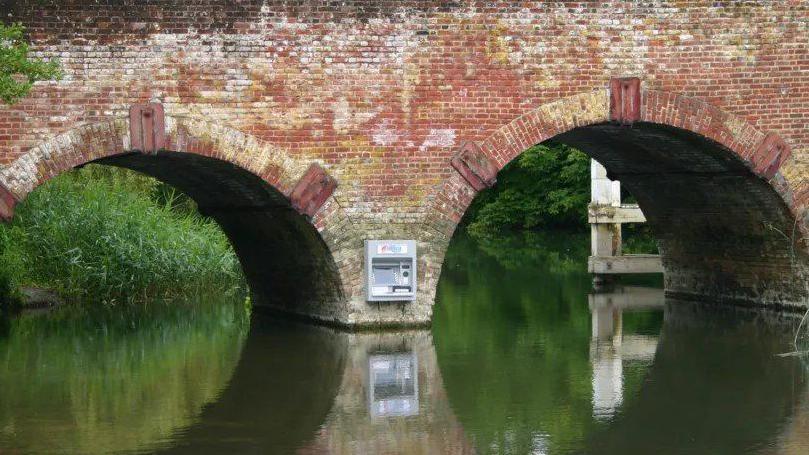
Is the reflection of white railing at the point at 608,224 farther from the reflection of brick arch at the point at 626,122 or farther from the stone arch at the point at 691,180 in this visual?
the reflection of brick arch at the point at 626,122

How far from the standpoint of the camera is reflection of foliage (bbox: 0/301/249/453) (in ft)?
35.6

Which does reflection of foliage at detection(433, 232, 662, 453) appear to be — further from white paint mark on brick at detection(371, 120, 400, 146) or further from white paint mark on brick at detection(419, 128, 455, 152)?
white paint mark on brick at detection(371, 120, 400, 146)

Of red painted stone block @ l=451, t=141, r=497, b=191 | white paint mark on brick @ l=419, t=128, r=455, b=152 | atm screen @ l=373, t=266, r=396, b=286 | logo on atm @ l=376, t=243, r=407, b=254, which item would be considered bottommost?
atm screen @ l=373, t=266, r=396, b=286

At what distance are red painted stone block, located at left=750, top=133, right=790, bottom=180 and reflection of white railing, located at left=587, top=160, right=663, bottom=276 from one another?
505cm

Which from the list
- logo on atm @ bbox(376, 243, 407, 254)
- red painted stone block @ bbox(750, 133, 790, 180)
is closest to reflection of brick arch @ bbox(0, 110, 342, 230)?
logo on atm @ bbox(376, 243, 407, 254)

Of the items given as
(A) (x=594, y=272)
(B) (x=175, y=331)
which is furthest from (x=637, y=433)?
(A) (x=594, y=272)

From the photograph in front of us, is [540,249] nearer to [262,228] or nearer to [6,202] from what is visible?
[262,228]

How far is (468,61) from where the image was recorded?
655 inches

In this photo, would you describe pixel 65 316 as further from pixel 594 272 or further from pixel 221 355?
pixel 594 272

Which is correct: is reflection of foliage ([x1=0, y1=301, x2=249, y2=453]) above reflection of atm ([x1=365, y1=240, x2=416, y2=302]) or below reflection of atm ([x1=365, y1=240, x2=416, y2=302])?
below

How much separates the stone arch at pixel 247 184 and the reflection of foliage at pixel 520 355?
181 cm

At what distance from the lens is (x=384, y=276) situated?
16375mm

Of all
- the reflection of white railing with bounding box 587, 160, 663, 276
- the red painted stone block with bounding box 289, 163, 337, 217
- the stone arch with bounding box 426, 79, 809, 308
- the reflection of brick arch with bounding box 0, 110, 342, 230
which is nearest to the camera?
the reflection of brick arch with bounding box 0, 110, 342, 230

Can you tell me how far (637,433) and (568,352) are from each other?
17.0 ft
